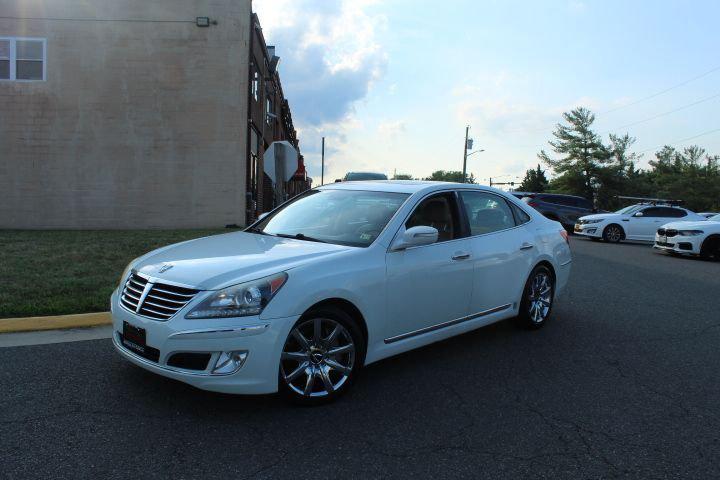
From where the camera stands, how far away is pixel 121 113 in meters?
18.4

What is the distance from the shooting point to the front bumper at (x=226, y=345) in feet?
10.9

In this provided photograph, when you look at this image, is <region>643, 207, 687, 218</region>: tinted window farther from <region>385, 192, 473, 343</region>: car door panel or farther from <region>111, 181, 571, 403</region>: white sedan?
<region>385, 192, 473, 343</region>: car door panel

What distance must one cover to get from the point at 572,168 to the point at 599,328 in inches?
2416

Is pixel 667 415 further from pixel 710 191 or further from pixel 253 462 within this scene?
pixel 710 191

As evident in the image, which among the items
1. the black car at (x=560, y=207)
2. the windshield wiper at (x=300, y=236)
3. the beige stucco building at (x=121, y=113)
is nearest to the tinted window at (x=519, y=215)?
the windshield wiper at (x=300, y=236)

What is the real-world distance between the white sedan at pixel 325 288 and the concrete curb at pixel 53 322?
5.38 ft

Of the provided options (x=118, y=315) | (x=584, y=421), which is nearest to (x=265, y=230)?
(x=118, y=315)

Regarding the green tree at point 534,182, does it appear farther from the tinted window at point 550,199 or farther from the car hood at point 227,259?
the car hood at point 227,259

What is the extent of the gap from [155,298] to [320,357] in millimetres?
1133

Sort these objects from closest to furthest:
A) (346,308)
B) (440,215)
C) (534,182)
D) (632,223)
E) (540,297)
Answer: (346,308) → (440,215) → (540,297) → (632,223) → (534,182)

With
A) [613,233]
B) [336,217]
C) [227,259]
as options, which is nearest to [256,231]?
[336,217]

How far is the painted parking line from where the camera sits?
4965mm

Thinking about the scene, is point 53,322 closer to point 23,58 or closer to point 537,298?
point 537,298

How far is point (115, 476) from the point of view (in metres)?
2.80
